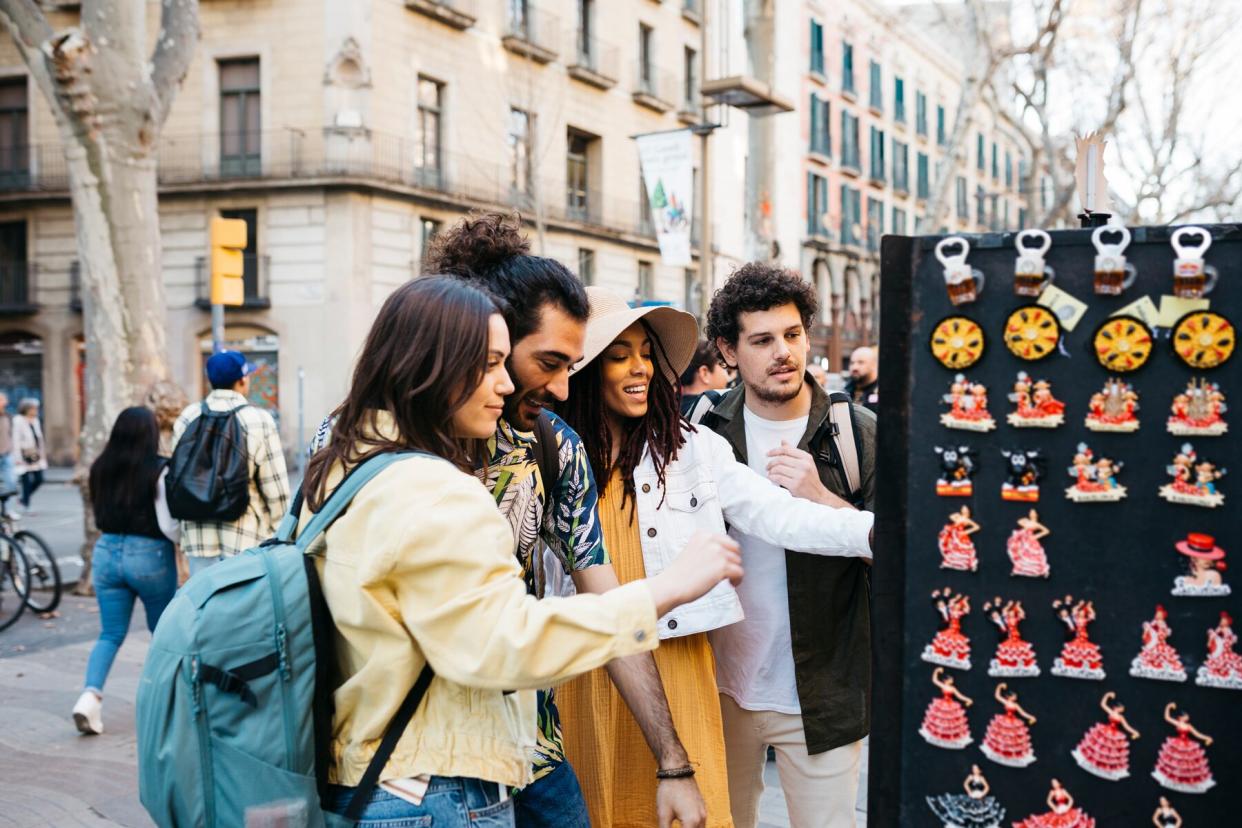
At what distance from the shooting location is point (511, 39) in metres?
25.5

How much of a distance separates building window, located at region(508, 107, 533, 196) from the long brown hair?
24367mm

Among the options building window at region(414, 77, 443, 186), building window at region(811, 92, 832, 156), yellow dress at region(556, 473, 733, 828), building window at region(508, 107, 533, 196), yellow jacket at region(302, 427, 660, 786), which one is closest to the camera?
yellow jacket at region(302, 427, 660, 786)

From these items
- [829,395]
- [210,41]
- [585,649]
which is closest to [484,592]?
[585,649]

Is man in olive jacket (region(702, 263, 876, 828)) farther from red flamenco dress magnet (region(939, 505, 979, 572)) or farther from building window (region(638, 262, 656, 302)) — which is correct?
building window (region(638, 262, 656, 302))

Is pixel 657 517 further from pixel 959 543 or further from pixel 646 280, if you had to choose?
pixel 646 280

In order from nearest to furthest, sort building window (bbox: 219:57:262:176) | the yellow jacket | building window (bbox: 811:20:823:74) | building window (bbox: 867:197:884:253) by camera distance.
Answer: the yellow jacket < building window (bbox: 219:57:262:176) < building window (bbox: 811:20:823:74) < building window (bbox: 867:197:884:253)

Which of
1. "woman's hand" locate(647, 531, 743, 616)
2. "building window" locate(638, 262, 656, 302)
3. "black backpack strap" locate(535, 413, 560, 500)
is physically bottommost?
"woman's hand" locate(647, 531, 743, 616)

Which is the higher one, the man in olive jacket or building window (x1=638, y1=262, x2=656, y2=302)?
building window (x1=638, y1=262, x2=656, y2=302)

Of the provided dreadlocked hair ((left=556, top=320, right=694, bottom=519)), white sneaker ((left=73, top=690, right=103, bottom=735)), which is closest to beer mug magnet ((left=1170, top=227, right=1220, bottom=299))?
dreadlocked hair ((left=556, top=320, right=694, bottom=519))

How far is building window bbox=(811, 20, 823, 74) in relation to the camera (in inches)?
1517

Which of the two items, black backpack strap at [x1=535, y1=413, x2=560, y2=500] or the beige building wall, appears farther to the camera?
the beige building wall

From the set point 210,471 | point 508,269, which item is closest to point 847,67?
point 210,471

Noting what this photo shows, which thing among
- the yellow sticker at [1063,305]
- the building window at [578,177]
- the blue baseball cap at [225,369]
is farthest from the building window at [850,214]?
the yellow sticker at [1063,305]

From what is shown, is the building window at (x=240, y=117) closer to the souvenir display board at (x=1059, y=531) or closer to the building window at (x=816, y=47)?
the building window at (x=816, y=47)
